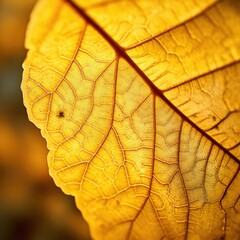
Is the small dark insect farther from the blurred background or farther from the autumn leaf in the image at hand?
the blurred background

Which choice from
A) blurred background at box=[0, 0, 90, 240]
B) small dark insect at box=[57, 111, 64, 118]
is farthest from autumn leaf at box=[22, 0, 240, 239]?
blurred background at box=[0, 0, 90, 240]

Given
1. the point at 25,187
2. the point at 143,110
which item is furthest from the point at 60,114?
the point at 25,187

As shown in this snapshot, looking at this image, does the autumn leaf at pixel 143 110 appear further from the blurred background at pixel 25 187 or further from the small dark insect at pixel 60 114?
the blurred background at pixel 25 187

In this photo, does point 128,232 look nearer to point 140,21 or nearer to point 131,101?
point 131,101

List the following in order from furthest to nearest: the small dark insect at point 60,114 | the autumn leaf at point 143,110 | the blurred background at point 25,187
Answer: the blurred background at point 25,187, the small dark insect at point 60,114, the autumn leaf at point 143,110

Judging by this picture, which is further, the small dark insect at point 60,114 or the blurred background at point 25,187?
the blurred background at point 25,187

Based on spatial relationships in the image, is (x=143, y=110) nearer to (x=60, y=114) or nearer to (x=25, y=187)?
(x=60, y=114)

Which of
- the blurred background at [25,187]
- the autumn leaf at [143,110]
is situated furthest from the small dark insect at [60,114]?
the blurred background at [25,187]
